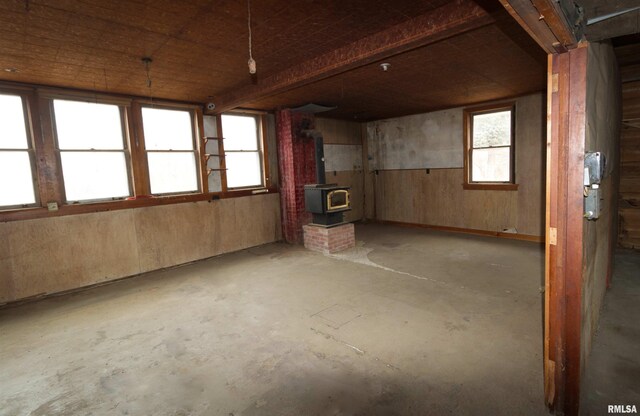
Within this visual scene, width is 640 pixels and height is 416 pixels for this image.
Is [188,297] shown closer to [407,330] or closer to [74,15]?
[407,330]

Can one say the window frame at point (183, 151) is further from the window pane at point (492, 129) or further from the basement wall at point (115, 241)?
the window pane at point (492, 129)

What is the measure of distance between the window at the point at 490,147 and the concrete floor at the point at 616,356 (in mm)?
2984

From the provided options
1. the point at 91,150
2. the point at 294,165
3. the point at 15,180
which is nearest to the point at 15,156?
the point at 15,180

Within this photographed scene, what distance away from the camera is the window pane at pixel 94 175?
4387 millimetres

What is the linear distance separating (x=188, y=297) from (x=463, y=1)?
3.98 meters

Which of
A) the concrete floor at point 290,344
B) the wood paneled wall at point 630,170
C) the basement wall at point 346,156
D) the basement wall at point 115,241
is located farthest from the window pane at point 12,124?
the wood paneled wall at point 630,170

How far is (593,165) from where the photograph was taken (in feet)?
5.59

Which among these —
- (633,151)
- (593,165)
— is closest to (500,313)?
(593,165)

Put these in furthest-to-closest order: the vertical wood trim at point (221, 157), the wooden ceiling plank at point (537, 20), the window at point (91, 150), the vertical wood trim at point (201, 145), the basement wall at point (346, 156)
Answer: the basement wall at point (346, 156), the vertical wood trim at point (221, 157), the vertical wood trim at point (201, 145), the window at point (91, 150), the wooden ceiling plank at point (537, 20)

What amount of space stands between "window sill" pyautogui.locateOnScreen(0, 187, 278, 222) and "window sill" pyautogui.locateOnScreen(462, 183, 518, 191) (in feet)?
14.6

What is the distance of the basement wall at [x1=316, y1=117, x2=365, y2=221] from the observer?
764cm

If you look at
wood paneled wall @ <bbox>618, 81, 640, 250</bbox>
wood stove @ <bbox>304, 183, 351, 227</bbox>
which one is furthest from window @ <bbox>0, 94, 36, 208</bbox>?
wood paneled wall @ <bbox>618, 81, 640, 250</bbox>

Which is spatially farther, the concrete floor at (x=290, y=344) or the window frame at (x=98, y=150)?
the window frame at (x=98, y=150)

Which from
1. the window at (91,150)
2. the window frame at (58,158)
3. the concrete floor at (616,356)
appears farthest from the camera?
the window at (91,150)
